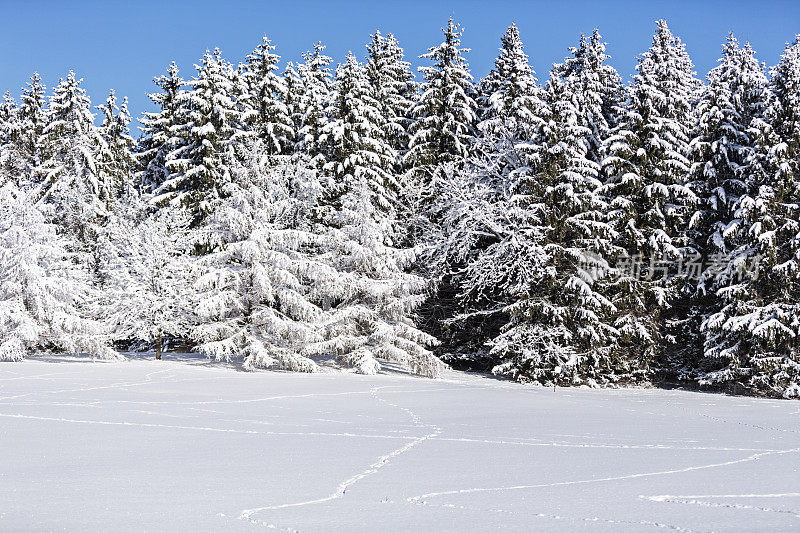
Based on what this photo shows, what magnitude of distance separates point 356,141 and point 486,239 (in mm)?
6282

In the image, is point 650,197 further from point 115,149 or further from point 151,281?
point 115,149

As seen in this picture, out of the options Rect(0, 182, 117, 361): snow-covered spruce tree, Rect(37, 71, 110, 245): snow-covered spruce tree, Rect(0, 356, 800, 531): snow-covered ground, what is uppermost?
Rect(37, 71, 110, 245): snow-covered spruce tree

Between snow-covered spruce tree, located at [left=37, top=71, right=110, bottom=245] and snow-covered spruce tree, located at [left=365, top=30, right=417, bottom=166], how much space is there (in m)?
13.4

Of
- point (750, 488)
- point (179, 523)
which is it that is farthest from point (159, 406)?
point (750, 488)

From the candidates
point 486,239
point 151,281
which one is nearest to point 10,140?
point 151,281

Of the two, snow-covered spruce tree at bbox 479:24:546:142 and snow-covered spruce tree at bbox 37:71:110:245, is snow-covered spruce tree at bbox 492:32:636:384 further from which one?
snow-covered spruce tree at bbox 37:71:110:245

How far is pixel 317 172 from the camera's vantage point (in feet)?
81.0

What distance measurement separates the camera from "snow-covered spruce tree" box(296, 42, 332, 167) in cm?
2611

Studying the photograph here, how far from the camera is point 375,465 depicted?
21.2 feet

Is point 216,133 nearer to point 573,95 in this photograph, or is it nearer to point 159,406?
point 573,95

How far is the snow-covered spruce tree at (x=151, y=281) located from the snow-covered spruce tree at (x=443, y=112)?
9.95 m

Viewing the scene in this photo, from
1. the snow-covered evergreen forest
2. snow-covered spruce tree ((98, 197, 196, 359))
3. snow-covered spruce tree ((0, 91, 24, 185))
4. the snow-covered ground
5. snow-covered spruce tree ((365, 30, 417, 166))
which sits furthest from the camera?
snow-covered spruce tree ((0, 91, 24, 185))

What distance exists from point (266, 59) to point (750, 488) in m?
28.2

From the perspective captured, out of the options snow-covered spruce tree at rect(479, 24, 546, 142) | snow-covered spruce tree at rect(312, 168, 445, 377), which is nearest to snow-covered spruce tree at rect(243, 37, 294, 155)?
snow-covered spruce tree at rect(312, 168, 445, 377)
